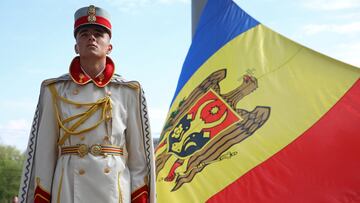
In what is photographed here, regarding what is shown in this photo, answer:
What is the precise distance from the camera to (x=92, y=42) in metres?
2.94

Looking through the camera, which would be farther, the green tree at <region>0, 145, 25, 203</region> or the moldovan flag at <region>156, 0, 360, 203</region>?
the green tree at <region>0, 145, 25, 203</region>

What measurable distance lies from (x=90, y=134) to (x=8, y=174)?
4290 centimetres

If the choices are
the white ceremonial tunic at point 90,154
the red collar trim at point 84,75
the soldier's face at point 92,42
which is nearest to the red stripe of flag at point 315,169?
the white ceremonial tunic at point 90,154

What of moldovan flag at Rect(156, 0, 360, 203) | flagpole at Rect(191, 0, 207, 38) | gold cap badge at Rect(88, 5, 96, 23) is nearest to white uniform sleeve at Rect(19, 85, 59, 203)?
gold cap badge at Rect(88, 5, 96, 23)

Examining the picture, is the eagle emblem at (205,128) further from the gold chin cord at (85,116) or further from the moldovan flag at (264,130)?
the gold chin cord at (85,116)

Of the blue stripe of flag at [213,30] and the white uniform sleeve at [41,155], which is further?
the blue stripe of flag at [213,30]

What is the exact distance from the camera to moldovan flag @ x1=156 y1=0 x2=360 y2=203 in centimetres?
512

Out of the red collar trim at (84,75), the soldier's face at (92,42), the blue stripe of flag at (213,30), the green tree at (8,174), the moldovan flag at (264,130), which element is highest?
the green tree at (8,174)

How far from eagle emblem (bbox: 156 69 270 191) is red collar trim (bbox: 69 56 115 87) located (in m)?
2.55

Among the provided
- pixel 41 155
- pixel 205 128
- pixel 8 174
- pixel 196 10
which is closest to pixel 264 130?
pixel 205 128

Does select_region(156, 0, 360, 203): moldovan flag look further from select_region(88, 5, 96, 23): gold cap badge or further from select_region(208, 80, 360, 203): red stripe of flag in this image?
select_region(88, 5, 96, 23): gold cap badge

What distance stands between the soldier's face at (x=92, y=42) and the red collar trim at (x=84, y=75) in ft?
0.27

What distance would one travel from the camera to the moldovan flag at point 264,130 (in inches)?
202

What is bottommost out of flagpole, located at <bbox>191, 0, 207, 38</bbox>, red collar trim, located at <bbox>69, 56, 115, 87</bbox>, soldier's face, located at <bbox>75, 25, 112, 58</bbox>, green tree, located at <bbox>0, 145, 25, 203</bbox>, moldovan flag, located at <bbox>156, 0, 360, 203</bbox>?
red collar trim, located at <bbox>69, 56, 115, 87</bbox>
